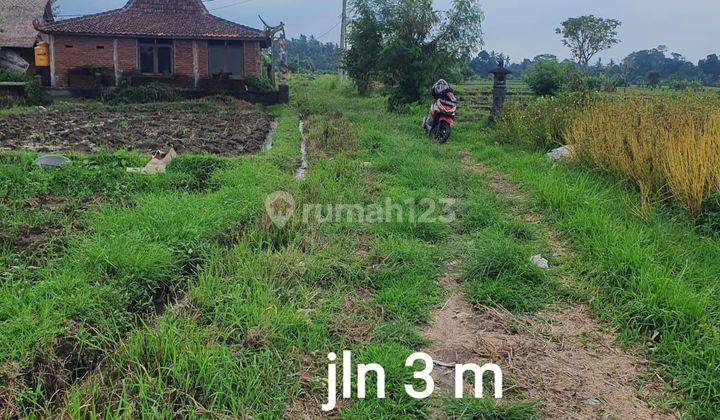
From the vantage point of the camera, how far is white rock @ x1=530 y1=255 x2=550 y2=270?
4.02 metres

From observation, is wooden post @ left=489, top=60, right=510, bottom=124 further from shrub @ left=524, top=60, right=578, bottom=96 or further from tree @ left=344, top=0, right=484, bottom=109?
shrub @ left=524, top=60, right=578, bottom=96

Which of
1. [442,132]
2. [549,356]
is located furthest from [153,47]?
[549,356]

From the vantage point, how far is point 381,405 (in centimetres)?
245

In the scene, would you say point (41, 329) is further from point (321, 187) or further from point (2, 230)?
point (321, 187)

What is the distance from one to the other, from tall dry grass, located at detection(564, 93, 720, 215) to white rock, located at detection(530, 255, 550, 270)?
1707mm

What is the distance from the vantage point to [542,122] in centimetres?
906

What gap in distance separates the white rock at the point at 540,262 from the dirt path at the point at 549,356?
0.55 meters

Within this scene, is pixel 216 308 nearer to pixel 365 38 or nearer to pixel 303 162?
pixel 303 162

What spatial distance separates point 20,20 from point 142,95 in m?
9.89

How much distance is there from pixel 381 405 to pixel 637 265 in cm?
219

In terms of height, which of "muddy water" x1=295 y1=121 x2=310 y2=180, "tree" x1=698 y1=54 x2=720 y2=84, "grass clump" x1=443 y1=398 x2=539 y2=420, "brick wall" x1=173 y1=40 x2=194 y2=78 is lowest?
"grass clump" x1=443 y1=398 x2=539 y2=420

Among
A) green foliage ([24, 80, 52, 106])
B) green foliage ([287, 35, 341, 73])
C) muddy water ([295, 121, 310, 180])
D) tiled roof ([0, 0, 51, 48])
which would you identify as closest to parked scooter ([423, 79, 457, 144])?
muddy water ([295, 121, 310, 180])

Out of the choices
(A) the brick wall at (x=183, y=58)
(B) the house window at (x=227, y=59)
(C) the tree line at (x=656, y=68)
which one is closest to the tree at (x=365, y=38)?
(B) the house window at (x=227, y=59)

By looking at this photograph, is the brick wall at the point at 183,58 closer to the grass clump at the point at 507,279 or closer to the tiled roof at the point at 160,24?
the tiled roof at the point at 160,24
